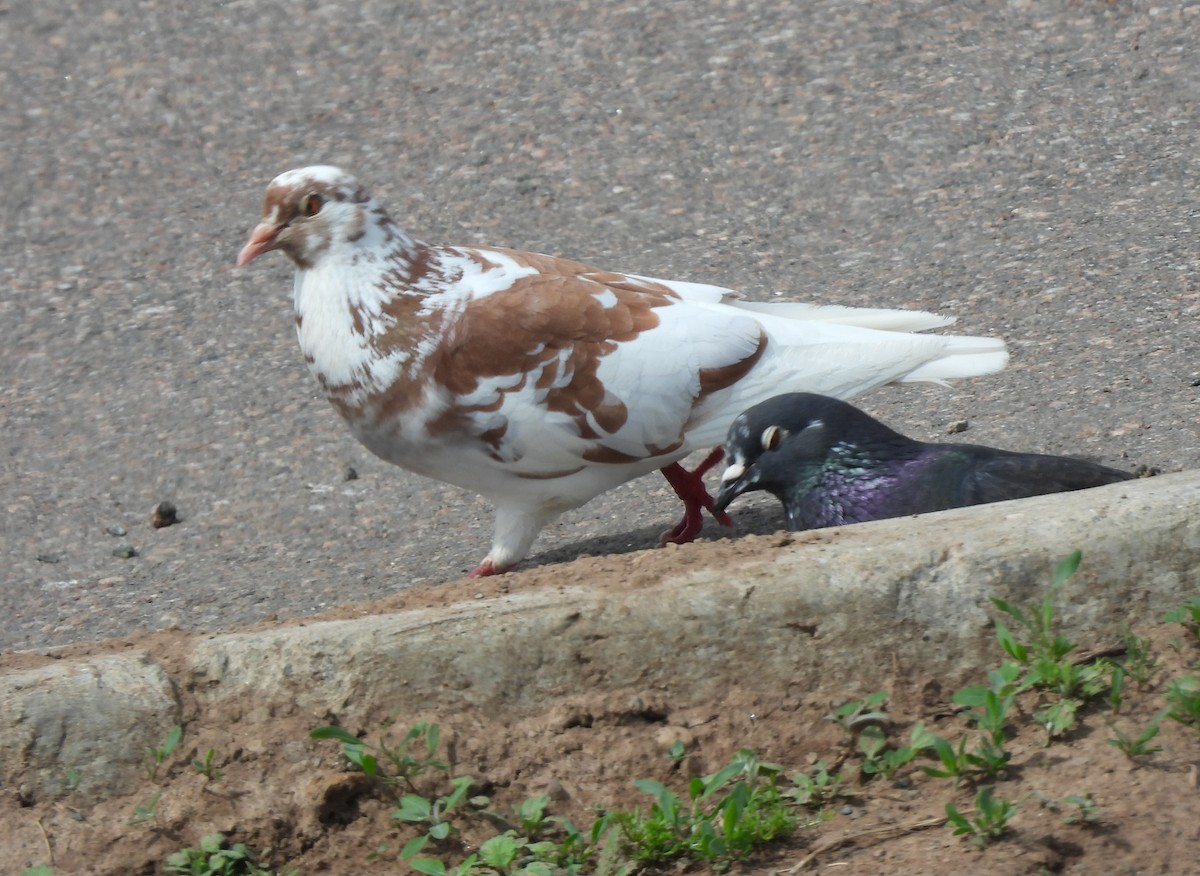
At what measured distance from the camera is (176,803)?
2852 millimetres

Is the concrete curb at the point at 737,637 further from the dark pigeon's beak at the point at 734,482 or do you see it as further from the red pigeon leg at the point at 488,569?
the red pigeon leg at the point at 488,569

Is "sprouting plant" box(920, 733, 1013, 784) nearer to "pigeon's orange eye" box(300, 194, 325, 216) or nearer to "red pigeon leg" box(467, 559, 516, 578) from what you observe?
"red pigeon leg" box(467, 559, 516, 578)

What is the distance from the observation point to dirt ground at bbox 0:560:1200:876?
2.64 meters

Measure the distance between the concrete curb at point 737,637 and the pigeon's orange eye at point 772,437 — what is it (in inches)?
48.6

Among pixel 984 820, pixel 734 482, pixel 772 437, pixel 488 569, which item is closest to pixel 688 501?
pixel 734 482

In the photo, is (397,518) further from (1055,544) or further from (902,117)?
(902,117)

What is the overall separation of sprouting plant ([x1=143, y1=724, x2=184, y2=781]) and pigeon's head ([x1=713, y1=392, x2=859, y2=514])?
5.92 ft

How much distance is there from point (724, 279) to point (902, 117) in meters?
1.44

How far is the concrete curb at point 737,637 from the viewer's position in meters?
2.96

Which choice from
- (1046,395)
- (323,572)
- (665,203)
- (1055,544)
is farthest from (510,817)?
(665,203)

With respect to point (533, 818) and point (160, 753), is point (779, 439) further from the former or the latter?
point (160, 753)

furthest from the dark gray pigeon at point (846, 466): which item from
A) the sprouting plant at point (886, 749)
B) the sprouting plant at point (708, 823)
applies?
the sprouting plant at point (708, 823)

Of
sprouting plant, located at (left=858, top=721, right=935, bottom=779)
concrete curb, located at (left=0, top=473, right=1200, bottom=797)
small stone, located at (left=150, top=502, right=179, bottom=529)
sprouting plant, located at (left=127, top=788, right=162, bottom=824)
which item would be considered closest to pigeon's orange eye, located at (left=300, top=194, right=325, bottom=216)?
small stone, located at (left=150, top=502, right=179, bottom=529)

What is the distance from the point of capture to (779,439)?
4.22m
